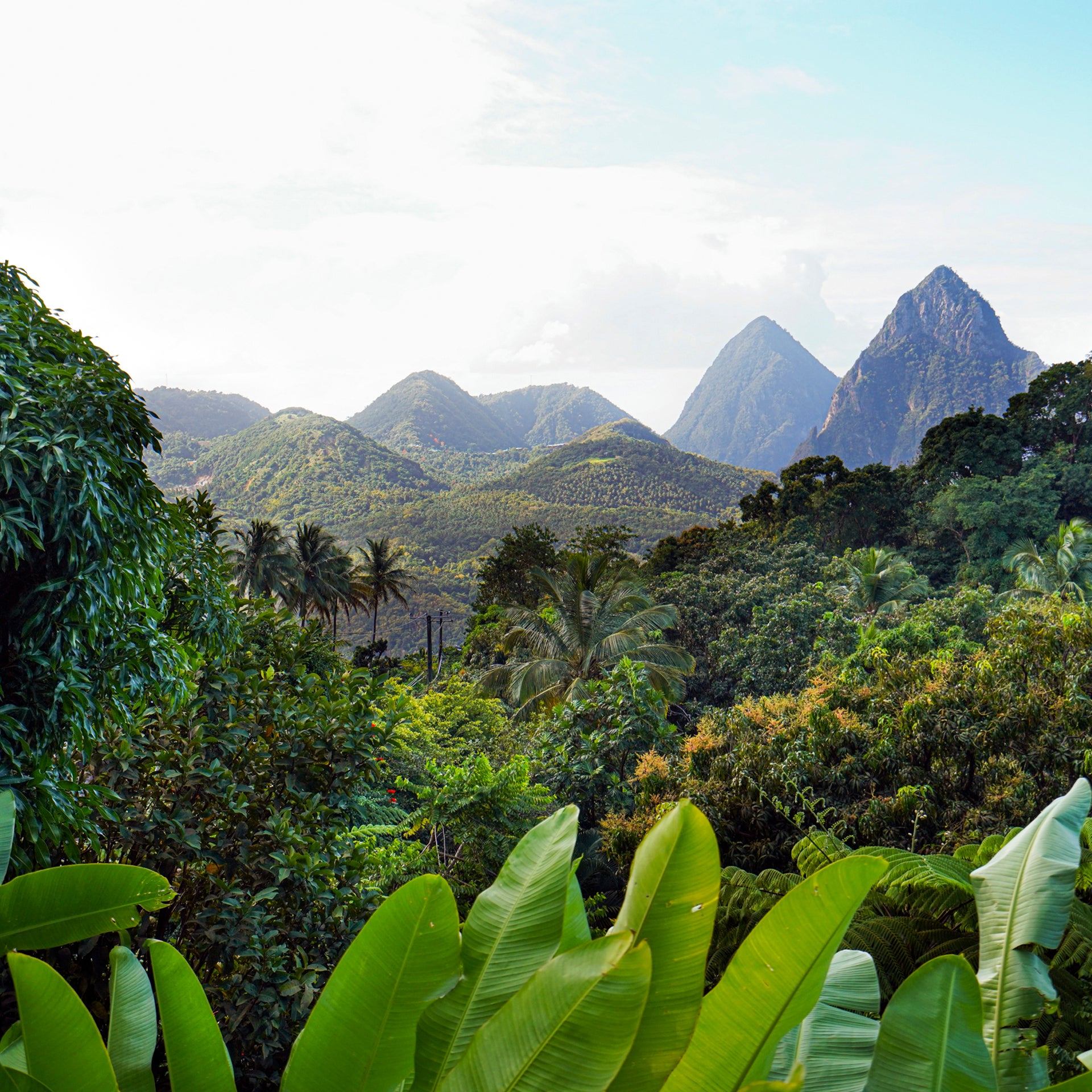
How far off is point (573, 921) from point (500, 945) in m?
0.18

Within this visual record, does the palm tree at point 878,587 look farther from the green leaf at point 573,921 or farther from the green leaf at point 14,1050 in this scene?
the green leaf at point 14,1050

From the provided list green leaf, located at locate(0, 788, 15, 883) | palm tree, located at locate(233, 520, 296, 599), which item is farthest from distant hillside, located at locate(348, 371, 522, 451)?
green leaf, located at locate(0, 788, 15, 883)

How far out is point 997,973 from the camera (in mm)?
1313

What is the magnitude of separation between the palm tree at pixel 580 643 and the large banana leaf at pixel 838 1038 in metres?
13.5

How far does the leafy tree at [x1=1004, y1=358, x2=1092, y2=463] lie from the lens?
101ft

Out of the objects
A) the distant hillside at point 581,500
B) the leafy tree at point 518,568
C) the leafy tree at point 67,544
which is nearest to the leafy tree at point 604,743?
the leafy tree at point 67,544

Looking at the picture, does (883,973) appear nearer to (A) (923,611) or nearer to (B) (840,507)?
(A) (923,611)

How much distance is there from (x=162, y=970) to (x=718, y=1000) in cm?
75

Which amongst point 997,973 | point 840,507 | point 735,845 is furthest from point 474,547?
point 997,973

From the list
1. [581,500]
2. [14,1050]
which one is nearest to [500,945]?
[14,1050]

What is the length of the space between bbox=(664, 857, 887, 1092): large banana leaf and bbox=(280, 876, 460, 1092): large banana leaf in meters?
0.32

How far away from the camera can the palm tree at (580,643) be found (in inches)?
622

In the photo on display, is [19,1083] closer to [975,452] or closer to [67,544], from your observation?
[67,544]

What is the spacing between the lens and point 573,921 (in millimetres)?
1171
